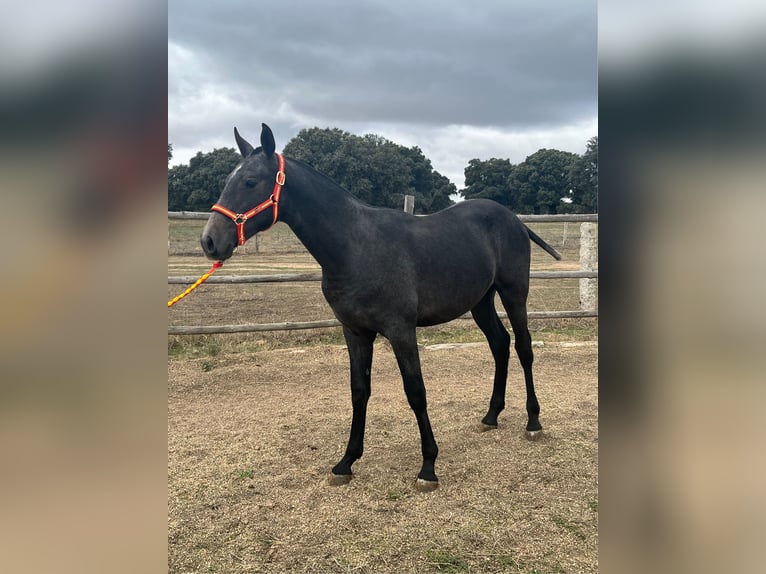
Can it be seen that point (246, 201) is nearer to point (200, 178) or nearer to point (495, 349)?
point (495, 349)

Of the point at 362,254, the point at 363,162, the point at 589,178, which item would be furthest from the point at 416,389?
the point at 363,162

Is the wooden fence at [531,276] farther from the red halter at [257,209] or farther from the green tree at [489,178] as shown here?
the green tree at [489,178]

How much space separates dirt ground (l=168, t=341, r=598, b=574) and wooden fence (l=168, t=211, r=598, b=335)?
3.13 feet

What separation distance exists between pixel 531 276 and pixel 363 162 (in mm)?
29388

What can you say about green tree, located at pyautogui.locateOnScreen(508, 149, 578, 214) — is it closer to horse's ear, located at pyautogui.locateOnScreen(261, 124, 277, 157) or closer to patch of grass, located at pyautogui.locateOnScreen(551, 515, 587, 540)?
patch of grass, located at pyautogui.locateOnScreen(551, 515, 587, 540)

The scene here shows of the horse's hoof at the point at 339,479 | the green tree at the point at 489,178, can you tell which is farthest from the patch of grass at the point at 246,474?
the green tree at the point at 489,178

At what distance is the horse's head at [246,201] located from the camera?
2467 mm

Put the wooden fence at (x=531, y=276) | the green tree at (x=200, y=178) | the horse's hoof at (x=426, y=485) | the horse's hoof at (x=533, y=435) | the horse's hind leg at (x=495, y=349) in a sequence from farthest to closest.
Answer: the green tree at (x=200, y=178) → the wooden fence at (x=531, y=276) → the horse's hind leg at (x=495, y=349) → the horse's hoof at (x=533, y=435) → the horse's hoof at (x=426, y=485)

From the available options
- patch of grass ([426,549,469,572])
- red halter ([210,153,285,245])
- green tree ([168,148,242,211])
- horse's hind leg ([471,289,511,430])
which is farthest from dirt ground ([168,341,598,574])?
green tree ([168,148,242,211])

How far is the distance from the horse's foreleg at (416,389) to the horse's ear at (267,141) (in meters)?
1.29

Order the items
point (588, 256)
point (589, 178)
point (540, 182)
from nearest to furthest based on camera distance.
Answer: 1. point (588, 256)
2. point (589, 178)
3. point (540, 182)

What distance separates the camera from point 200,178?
88.7 feet
